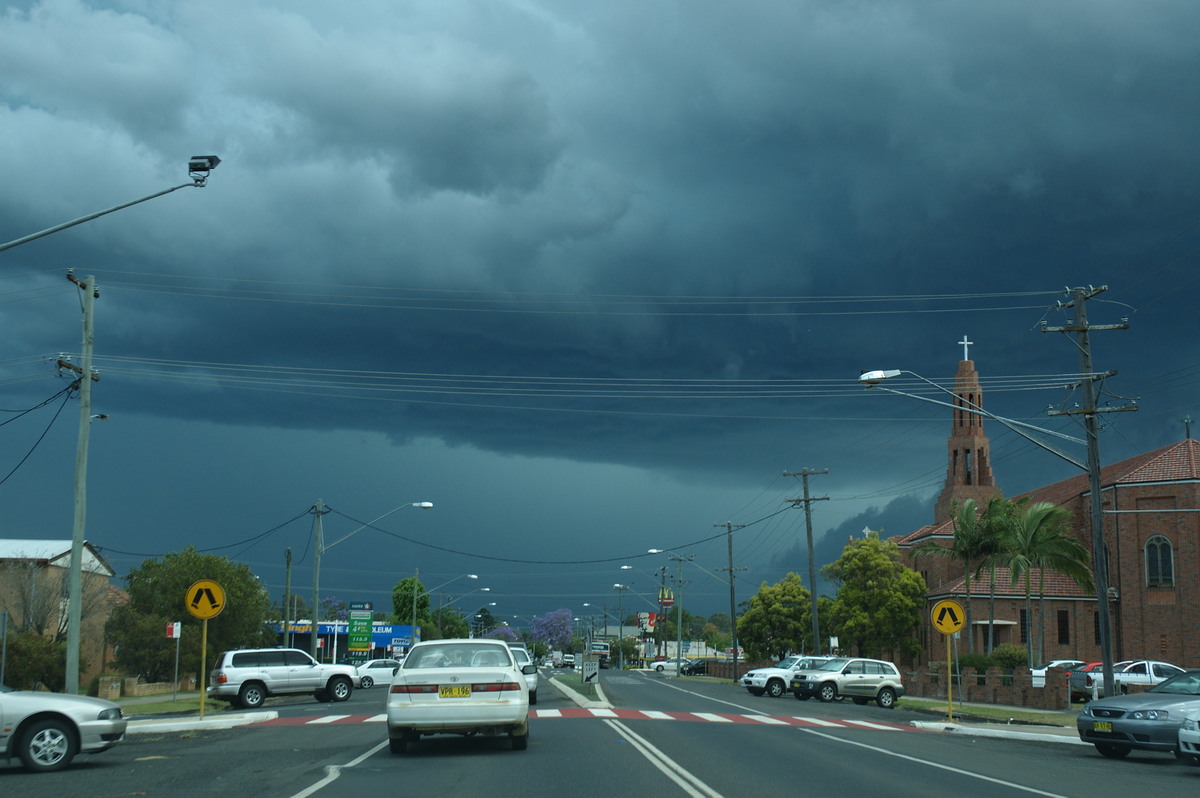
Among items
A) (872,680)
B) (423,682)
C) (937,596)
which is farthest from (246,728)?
(937,596)

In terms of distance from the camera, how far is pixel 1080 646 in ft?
190

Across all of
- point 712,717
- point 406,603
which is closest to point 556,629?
point 406,603

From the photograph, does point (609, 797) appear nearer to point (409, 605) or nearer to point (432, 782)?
point (432, 782)

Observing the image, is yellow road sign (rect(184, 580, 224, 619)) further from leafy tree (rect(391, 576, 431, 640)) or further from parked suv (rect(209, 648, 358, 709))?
leafy tree (rect(391, 576, 431, 640))

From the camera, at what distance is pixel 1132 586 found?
54812 millimetres

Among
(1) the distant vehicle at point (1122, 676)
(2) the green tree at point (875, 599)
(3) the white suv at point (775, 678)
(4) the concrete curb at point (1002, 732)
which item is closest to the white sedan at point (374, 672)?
(3) the white suv at point (775, 678)

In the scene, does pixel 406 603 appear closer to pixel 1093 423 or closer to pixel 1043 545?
pixel 1043 545

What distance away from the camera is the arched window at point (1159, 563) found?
5416cm

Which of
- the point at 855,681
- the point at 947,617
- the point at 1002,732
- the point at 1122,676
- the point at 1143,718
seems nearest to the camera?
the point at 1143,718

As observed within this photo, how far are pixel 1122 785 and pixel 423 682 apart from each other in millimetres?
9144

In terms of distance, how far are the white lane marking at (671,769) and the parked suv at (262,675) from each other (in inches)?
683

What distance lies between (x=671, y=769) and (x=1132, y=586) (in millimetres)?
49436

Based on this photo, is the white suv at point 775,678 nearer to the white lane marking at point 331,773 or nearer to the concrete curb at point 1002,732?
the concrete curb at point 1002,732

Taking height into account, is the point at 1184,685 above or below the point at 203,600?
below
